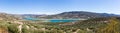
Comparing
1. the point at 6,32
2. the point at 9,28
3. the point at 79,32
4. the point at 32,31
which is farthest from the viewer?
the point at 79,32

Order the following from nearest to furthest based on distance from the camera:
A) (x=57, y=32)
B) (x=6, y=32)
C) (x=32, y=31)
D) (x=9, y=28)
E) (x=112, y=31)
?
(x=112, y=31)
(x=6, y=32)
(x=9, y=28)
(x=32, y=31)
(x=57, y=32)

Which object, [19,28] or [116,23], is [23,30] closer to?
[19,28]

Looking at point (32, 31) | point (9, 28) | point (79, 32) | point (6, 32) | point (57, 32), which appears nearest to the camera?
point (6, 32)

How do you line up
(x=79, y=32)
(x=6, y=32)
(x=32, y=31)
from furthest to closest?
(x=79, y=32), (x=32, y=31), (x=6, y=32)

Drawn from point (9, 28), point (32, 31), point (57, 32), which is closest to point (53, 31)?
point (57, 32)

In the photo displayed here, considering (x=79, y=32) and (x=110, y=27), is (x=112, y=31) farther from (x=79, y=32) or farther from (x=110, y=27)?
(x=79, y=32)

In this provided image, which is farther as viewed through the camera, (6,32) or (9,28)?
(9,28)

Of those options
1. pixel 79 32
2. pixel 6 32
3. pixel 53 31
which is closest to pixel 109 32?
pixel 6 32

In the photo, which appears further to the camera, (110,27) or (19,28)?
(19,28)

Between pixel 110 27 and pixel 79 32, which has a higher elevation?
pixel 110 27
